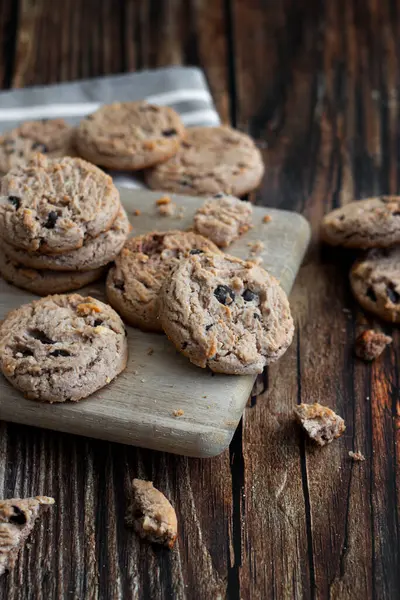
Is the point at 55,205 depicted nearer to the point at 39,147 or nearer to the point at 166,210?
the point at 166,210

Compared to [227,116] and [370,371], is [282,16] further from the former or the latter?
[370,371]

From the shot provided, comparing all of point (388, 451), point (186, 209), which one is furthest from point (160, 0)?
point (388, 451)

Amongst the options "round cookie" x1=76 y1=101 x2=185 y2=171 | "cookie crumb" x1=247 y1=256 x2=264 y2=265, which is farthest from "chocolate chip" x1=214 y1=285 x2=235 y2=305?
"round cookie" x1=76 y1=101 x2=185 y2=171

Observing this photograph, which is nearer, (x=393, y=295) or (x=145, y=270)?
(x=145, y=270)

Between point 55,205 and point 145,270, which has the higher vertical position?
point 55,205

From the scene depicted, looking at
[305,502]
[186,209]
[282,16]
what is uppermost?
[282,16]

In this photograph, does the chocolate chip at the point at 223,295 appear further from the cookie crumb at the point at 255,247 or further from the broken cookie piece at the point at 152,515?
the broken cookie piece at the point at 152,515

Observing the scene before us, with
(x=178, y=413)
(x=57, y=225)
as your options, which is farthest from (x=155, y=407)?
(x=57, y=225)
